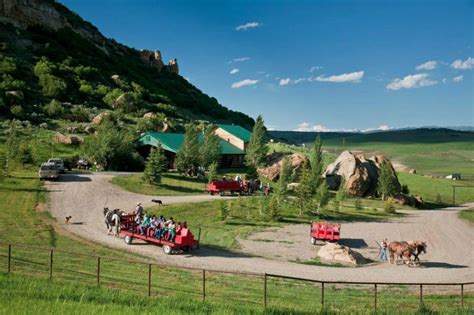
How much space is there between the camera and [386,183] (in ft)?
172

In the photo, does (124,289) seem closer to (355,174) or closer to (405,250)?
(405,250)

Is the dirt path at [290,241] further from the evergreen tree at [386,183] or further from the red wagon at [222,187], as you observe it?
the evergreen tree at [386,183]

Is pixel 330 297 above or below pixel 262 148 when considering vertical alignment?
below

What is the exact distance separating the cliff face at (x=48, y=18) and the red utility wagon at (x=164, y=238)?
298 feet

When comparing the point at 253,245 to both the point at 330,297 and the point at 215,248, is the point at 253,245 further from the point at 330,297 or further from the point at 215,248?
the point at 330,297

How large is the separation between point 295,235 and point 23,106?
52649mm

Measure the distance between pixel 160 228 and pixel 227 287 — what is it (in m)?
7.52

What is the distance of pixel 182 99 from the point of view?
112312 millimetres

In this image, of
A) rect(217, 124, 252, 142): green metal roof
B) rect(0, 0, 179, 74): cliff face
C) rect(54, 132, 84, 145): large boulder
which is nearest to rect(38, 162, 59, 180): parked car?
rect(54, 132, 84, 145): large boulder

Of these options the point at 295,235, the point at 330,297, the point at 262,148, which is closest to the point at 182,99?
the point at 262,148

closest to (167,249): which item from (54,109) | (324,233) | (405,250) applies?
(324,233)

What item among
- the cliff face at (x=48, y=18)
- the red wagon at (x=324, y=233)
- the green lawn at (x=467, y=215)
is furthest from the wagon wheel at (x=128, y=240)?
the cliff face at (x=48, y=18)

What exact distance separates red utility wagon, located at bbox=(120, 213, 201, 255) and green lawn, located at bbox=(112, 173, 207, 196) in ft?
46.6

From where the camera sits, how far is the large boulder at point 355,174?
178 ft
